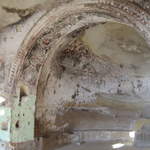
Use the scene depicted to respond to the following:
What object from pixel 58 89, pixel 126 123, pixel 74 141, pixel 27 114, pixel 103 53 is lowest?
pixel 74 141

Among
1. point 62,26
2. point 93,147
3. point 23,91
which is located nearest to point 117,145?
point 93,147

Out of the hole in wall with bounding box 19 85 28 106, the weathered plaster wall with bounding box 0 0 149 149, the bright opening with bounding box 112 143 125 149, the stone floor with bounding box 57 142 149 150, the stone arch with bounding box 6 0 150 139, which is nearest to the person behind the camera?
the stone arch with bounding box 6 0 150 139

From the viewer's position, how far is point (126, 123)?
22.2 feet

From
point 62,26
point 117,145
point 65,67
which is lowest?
point 117,145

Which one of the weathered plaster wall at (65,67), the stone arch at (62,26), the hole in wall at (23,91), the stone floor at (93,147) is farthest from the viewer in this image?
the stone floor at (93,147)

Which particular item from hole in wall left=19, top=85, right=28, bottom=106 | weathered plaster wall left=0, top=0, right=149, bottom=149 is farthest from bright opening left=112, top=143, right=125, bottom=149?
hole in wall left=19, top=85, right=28, bottom=106

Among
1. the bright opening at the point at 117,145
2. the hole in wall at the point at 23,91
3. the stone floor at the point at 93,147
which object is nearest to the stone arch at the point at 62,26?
the hole in wall at the point at 23,91

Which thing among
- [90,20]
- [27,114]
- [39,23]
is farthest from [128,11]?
[27,114]

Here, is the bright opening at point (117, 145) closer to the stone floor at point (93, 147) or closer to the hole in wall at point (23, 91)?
the stone floor at point (93, 147)

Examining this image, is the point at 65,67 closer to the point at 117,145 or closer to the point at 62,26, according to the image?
the point at 62,26

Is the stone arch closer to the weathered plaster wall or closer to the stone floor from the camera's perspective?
the weathered plaster wall

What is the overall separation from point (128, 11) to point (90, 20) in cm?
103

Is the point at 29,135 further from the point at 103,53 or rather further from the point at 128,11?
the point at 128,11

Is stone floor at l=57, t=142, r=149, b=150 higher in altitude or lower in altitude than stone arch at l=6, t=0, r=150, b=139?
lower
